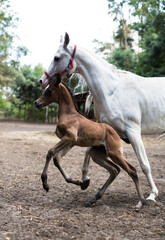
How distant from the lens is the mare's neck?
13.2 ft

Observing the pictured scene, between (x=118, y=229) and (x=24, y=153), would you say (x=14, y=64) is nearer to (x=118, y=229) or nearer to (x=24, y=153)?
(x=24, y=153)

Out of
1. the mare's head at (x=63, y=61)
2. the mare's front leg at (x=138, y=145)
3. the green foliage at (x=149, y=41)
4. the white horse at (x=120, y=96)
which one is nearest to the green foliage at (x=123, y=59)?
the green foliage at (x=149, y=41)

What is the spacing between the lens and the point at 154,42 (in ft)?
52.9

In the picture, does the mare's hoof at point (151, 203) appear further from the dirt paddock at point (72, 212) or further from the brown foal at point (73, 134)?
the brown foal at point (73, 134)

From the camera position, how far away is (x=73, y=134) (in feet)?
12.3

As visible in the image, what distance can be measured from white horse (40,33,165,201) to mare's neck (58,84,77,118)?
10.7 inches

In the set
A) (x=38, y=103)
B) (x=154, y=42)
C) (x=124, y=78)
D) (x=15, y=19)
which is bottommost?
(x=38, y=103)

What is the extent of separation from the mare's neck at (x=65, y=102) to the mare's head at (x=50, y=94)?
77 millimetres

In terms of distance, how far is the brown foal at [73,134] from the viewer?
372cm

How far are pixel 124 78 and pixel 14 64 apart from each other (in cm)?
2566

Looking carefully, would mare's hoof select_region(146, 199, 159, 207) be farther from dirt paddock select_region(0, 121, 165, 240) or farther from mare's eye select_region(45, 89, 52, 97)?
mare's eye select_region(45, 89, 52, 97)

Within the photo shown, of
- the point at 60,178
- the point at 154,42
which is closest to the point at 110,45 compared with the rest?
the point at 154,42

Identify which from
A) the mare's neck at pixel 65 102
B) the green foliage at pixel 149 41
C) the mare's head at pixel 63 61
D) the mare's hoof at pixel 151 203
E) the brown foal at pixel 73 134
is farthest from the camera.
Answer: the green foliage at pixel 149 41

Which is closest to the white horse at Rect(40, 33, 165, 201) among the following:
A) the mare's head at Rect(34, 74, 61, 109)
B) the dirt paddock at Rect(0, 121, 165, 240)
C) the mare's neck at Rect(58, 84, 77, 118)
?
the mare's head at Rect(34, 74, 61, 109)
